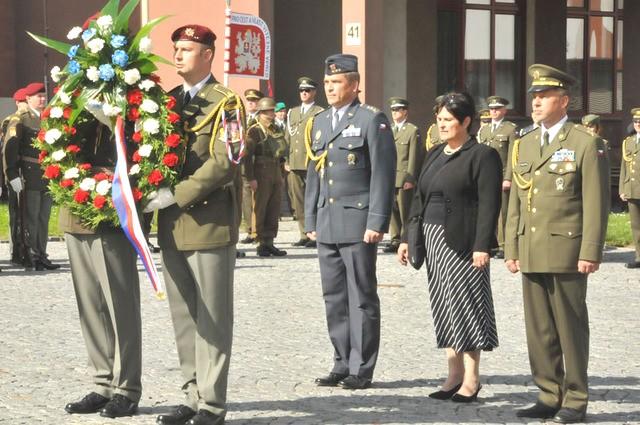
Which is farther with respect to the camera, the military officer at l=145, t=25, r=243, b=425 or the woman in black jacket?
the woman in black jacket

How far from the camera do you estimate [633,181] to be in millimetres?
16047

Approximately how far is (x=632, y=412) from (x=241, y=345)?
10.4 ft

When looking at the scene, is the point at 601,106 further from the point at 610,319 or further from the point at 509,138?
the point at 610,319

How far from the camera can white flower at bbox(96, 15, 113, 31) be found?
698cm

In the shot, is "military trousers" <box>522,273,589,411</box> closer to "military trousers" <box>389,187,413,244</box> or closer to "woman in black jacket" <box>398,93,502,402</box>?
"woman in black jacket" <box>398,93,502,402</box>

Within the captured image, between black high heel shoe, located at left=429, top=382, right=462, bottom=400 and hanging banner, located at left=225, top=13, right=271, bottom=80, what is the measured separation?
975 centimetres

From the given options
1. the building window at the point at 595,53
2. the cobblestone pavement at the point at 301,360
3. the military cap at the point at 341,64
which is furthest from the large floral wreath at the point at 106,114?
the building window at the point at 595,53

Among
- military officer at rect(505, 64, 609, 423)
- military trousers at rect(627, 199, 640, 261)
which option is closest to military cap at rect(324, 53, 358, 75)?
military officer at rect(505, 64, 609, 423)

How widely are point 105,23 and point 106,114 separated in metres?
0.49

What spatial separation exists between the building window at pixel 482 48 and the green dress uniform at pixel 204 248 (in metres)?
20.0

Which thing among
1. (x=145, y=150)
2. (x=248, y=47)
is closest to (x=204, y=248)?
(x=145, y=150)

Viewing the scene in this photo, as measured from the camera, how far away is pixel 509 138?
16656 millimetres

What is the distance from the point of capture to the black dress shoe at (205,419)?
6.78 m

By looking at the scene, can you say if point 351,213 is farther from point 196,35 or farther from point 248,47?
point 248,47
